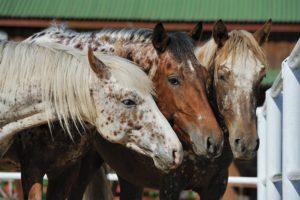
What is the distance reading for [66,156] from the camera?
15.2 ft

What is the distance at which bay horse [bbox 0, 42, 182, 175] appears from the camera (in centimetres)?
437

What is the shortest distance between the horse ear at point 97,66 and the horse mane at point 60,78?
5 cm

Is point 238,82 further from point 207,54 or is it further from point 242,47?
point 207,54

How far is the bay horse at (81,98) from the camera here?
4.37 meters

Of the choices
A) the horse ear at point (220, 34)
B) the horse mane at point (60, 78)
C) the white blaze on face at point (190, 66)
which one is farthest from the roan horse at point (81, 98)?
the horse ear at point (220, 34)

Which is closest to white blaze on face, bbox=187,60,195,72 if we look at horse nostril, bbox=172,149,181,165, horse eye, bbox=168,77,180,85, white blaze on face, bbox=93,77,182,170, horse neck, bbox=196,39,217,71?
horse eye, bbox=168,77,180,85

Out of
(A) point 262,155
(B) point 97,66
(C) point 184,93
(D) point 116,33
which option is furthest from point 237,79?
(A) point 262,155

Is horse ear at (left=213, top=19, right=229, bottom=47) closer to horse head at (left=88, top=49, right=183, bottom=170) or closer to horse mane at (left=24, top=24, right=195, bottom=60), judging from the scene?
horse mane at (left=24, top=24, right=195, bottom=60)

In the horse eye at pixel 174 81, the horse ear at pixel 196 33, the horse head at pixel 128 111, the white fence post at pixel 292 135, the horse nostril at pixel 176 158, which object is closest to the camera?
the white fence post at pixel 292 135

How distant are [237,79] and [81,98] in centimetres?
109

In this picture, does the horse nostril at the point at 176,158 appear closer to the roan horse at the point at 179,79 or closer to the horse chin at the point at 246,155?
the roan horse at the point at 179,79

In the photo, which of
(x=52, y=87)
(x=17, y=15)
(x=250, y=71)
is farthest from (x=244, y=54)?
(x=17, y=15)

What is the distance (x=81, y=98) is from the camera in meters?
4.45

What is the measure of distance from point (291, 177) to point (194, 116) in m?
0.98
